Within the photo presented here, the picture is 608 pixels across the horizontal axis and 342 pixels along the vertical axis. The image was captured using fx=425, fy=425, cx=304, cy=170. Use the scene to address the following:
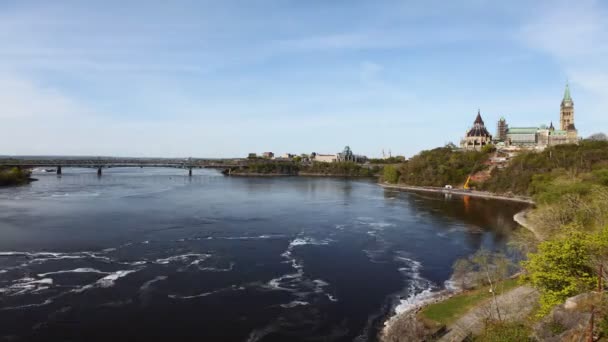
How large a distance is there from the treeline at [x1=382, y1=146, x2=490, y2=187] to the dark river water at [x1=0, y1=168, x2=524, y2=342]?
53007 millimetres

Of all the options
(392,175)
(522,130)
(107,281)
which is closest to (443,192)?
(392,175)

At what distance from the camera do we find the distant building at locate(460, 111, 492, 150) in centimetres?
15530

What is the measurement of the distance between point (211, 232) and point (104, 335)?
81.6 feet

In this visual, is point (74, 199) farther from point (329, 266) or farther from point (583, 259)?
point (583, 259)

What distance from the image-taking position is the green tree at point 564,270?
755 inches

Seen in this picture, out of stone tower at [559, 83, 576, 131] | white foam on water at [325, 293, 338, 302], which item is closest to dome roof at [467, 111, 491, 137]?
stone tower at [559, 83, 576, 131]

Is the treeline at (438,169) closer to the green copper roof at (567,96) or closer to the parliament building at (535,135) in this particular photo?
the parliament building at (535,135)

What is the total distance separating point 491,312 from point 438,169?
101014 millimetres

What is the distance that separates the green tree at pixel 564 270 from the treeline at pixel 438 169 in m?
97.6

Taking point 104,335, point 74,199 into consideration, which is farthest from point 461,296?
point 74,199

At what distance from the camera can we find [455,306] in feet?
82.2

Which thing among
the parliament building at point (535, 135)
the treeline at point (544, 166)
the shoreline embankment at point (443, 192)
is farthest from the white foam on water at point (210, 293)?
the parliament building at point (535, 135)

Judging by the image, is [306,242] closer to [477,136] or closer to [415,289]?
[415,289]

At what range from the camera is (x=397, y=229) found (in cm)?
5212
